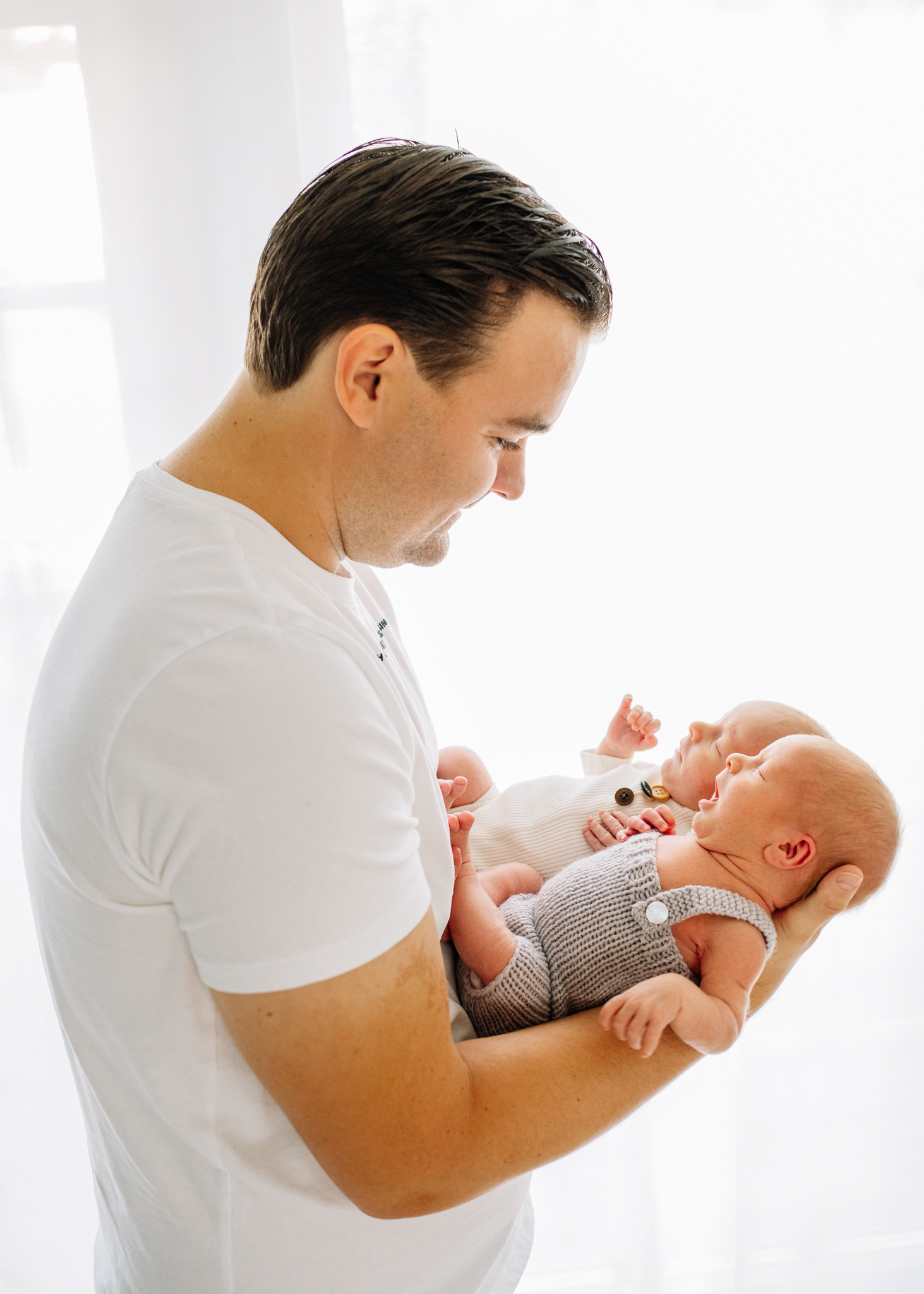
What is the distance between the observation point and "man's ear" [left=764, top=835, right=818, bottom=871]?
1187 millimetres

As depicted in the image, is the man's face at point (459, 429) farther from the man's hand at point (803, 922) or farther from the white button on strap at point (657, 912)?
the man's hand at point (803, 922)

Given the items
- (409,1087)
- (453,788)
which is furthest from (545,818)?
(409,1087)

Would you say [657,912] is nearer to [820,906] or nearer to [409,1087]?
[820,906]

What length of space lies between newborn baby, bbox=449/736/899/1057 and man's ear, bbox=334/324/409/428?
59 centimetres

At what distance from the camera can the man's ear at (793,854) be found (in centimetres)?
119

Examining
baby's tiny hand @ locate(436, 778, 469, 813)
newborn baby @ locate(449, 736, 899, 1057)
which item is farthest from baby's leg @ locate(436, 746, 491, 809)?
newborn baby @ locate(449, 736, 899, 1057)

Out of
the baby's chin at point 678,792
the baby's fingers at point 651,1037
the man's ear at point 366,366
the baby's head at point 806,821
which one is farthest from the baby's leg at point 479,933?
the man's ear at point 366,366

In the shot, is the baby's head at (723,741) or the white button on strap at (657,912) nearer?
the white button on strap at (657,912)

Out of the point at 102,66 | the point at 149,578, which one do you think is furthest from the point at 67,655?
the point at 102,66

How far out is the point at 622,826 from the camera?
1.42 m

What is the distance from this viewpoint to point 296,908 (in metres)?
0.63

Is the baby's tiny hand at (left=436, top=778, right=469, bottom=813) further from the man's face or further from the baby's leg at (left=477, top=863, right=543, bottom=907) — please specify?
the man's face

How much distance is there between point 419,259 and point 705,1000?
0.85 metres

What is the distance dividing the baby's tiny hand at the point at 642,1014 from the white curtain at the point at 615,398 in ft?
2.81
